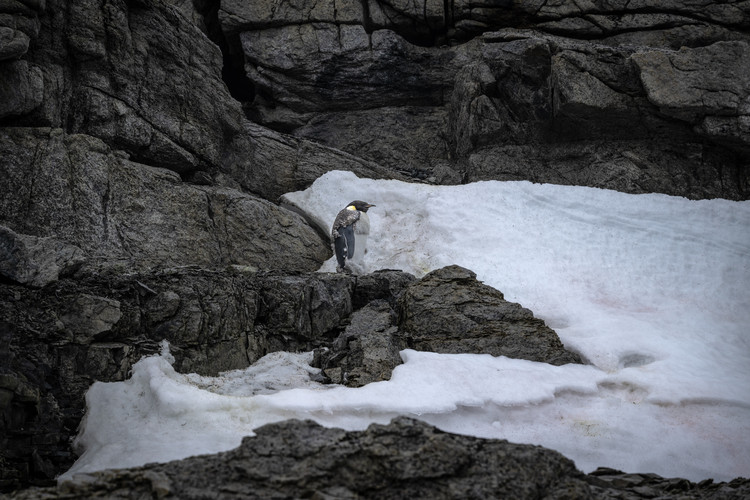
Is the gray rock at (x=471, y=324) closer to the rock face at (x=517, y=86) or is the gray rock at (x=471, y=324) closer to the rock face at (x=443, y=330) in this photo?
the rock face at (x=443, y=330)

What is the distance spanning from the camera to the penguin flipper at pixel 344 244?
14680 mm

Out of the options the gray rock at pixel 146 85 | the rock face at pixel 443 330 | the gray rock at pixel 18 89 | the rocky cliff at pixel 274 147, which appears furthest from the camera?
the gray rock at pixel 146 85

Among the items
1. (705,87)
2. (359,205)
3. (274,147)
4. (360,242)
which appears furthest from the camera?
(274,147)

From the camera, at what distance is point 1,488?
6.23 meters

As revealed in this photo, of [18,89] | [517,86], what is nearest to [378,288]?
[18,89]

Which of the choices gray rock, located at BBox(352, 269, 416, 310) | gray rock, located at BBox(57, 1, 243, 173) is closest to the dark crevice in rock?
gray rock, located at BBox(57, 1, 243, 173)

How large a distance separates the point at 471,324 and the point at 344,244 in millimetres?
5202

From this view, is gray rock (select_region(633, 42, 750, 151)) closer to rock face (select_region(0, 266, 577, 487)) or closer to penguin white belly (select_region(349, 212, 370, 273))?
penguin white belly (select_region(349, 212, 370, 273))

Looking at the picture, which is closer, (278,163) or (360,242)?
(360,242)

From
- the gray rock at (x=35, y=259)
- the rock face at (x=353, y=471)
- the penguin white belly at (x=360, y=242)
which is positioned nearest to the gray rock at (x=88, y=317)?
the gray rock at (x=35, y=259)

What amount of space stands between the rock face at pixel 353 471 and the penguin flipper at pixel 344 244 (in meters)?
9.67

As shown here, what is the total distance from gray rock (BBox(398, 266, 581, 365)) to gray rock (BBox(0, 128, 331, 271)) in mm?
4665

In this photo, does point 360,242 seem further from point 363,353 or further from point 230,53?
point 230,53

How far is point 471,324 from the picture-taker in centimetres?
1027
